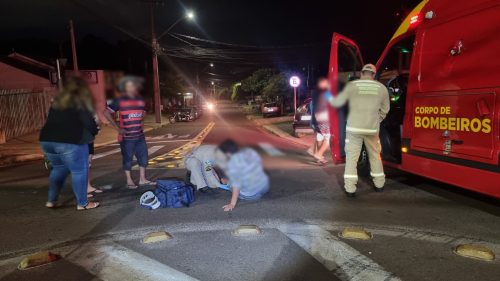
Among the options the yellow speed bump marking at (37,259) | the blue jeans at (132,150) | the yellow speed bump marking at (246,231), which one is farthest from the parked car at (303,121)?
the yellow speed bump marking at (37,259)

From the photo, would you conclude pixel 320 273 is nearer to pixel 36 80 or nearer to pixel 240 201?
pixel 240 201

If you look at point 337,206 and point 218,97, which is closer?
point 337,206

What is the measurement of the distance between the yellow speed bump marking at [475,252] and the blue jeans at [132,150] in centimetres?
452

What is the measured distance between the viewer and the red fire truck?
14.3 ft

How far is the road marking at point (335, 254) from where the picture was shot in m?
3.34

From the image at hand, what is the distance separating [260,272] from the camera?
3447 mm

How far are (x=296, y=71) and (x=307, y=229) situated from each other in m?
28.5

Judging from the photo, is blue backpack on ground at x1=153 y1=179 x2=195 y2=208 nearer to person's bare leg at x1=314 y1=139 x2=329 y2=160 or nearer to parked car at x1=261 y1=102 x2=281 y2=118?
person's bare leg at x1=314 y1=139 x2=329 y2=160

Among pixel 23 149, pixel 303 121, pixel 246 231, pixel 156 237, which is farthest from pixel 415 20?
pixel 23 149

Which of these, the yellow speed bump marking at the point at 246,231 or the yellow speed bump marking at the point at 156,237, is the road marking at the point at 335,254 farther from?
the yellow speed bump marking at the point at 156,237

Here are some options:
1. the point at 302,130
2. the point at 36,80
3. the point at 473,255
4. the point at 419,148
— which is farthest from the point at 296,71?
the point at 473,255

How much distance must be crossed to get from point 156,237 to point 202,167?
68.7 inches

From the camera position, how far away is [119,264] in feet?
12.0

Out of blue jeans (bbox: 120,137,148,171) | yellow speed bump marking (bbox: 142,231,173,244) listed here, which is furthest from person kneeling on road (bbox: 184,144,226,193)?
yellow speed bump marking (bbox: 142,231,173,244)
